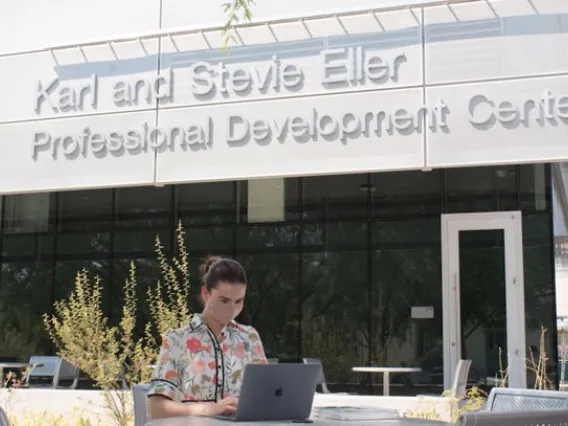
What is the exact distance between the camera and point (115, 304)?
16172mm

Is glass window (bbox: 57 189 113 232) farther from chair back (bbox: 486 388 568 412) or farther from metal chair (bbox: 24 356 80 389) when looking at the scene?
chair back (bbox: 486 388 568 412)

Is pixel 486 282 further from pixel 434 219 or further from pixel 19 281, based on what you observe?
pixel 19 281

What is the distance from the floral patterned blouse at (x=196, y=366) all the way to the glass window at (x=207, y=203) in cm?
1165

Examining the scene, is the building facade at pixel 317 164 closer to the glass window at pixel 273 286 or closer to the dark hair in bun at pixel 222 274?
the glass window at pixel 273 286

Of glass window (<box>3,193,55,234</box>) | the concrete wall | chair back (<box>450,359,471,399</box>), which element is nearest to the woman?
chair back (<box>450,359,471,399</box>)

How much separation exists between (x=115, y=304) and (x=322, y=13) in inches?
274

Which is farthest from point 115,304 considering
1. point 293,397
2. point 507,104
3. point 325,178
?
point 293,397

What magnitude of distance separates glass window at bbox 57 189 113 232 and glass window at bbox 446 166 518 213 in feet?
20.6

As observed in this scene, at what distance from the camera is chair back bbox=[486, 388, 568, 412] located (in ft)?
15.0

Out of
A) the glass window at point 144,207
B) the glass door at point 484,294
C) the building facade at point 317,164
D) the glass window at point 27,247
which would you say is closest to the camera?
the building facade at point 317,164

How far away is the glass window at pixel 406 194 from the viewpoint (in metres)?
14.6


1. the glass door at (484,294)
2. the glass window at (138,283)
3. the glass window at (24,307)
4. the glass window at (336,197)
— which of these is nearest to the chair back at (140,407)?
the glass door at (484,294)

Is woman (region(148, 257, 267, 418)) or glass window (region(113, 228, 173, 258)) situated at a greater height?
glass window (region(113, 228, 173, 258))

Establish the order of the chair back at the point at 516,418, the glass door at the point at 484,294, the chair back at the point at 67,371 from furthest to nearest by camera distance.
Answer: the chair back at the point at 67,371 < the glass door at the point at 484,294 < the chair back at the point at 516,418
